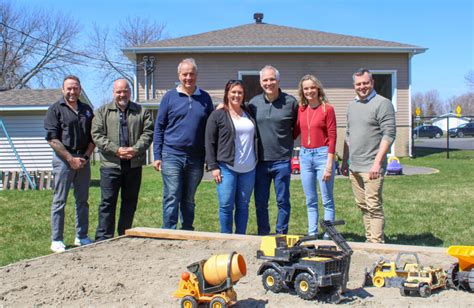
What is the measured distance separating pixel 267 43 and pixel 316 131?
53.9 ft

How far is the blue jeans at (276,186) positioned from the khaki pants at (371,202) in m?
0.70

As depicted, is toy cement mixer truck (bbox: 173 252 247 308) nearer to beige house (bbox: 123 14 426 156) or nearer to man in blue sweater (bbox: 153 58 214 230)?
man in blue sweater (bbox: 153 58 214 230)

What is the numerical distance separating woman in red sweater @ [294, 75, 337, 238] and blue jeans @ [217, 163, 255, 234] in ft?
1.99

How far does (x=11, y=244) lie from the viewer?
6.66 meters

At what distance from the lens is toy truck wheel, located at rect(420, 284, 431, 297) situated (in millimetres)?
3846

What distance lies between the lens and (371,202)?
552 cm

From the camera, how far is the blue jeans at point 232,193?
557 centimetres

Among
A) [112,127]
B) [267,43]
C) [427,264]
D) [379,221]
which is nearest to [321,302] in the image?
[427,264]

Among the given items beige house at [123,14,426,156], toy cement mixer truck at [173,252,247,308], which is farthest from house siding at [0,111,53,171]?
toy cement mixer truck at [173,252,247,308]

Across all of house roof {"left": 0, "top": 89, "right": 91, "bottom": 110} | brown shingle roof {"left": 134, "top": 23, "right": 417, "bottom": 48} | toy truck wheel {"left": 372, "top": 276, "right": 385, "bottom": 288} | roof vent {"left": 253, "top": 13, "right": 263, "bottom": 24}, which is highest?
roof vent {"left": 253, "top": 13, "right": 263, "bottom": 24}

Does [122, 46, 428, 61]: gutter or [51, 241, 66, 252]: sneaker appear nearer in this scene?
[51, 241, 66, 252]: sneaker

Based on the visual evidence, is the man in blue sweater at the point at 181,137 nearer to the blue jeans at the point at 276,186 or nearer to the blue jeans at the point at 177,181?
the blue jeans at the point at 177,181

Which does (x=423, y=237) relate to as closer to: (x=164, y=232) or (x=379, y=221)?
(x=379, y=221)

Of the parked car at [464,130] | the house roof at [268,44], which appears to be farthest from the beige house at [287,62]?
the parked car at [464,130]
